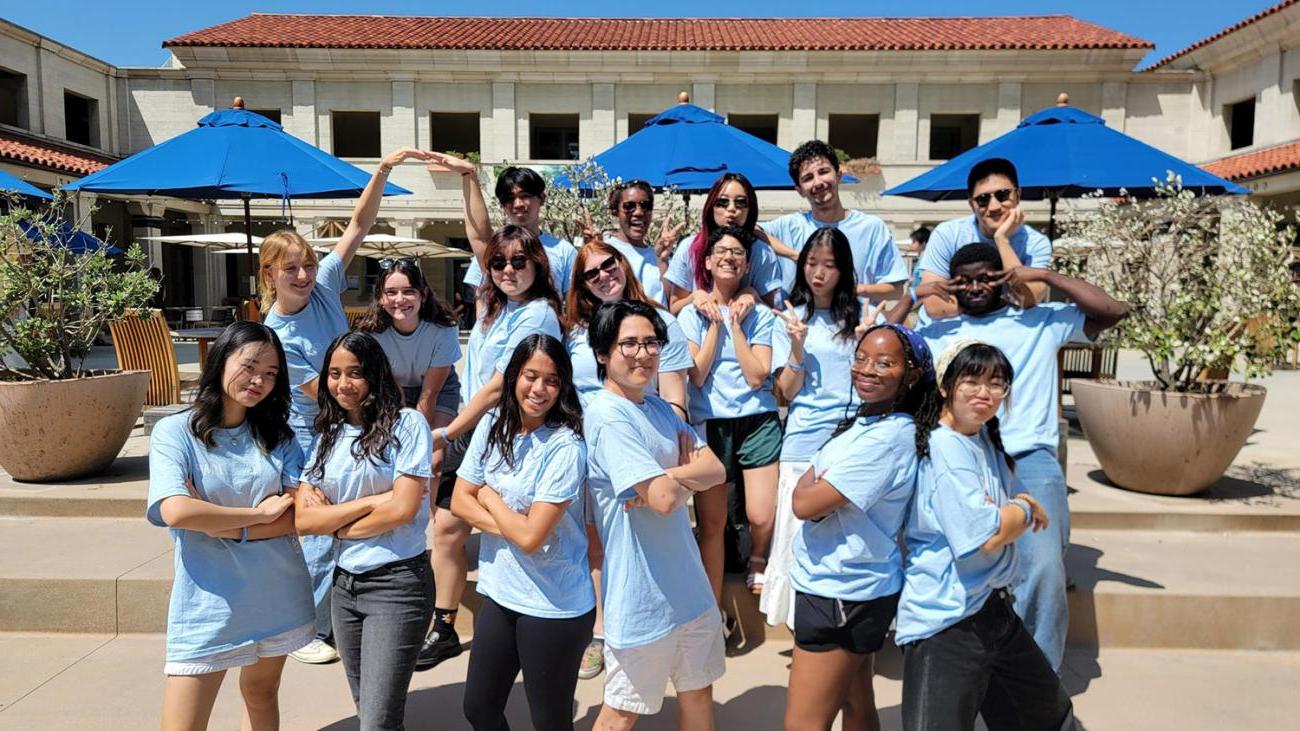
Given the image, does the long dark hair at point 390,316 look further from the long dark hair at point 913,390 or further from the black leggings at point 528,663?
the long dark hair at point 913,390

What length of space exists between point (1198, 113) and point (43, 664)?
2666 cm

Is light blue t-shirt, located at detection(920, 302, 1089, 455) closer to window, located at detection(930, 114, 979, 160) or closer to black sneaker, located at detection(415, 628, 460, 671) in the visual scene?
black sneaker, located at detection(415, 628, 460, 671)

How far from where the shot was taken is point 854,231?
399 cm

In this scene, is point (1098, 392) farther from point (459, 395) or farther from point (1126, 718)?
point (459, 395)

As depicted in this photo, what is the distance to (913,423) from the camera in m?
2.46

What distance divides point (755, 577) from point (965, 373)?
6.01ft

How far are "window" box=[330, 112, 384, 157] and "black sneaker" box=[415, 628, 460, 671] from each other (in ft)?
85.1

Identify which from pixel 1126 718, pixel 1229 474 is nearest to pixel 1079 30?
pixel 1229 474

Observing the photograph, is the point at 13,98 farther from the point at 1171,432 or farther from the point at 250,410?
the point at 1171,432

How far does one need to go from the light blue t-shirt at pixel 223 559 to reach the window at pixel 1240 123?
26021 mm

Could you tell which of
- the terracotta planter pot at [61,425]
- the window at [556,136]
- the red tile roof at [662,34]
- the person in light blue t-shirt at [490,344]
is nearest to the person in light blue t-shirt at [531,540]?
the person in light blue t-shirt at [490,344]

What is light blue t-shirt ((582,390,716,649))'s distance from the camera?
242cm

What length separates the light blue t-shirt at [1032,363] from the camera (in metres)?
3.07

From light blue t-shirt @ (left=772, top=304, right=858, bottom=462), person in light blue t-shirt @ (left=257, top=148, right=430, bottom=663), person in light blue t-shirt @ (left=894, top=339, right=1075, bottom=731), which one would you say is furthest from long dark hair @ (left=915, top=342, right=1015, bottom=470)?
person in light blue t-shirt @ (left=257, top=148, right=430, bottom=663)
